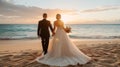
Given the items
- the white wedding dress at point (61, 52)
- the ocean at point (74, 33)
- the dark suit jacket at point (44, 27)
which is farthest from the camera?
the ocean at point (74, 33)

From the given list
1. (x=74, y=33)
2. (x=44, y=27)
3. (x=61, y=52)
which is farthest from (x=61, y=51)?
(x=74, y=33)

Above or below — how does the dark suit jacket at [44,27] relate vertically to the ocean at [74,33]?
above

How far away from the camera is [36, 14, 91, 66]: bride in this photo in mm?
7152

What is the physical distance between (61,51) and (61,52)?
42 millimetres

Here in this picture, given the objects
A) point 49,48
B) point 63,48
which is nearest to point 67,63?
point 63,48

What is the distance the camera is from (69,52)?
24.1 ft

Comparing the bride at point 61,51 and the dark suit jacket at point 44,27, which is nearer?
the bride at point 61,51

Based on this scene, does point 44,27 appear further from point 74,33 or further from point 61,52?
point 74,33

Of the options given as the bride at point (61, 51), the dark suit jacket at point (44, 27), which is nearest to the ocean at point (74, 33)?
the dark suit jacket at point (44, 27)

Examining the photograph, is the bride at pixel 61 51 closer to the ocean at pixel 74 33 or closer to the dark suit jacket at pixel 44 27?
the dark suit jacket at pixel 44 27

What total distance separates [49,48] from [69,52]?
945mm

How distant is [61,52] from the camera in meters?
7.34

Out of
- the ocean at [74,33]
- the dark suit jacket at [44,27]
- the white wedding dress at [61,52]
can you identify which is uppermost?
the dark suit jacket at [44,27]

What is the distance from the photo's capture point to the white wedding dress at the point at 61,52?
7133 mm
